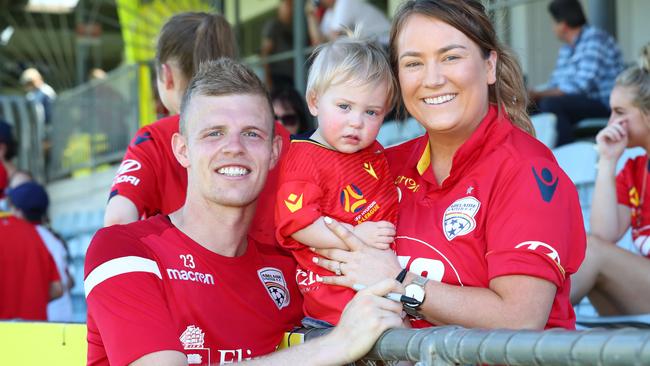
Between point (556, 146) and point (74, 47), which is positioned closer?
point (556, 146)

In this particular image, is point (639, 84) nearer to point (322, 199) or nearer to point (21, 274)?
point (322, 199)

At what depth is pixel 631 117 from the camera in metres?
4.73

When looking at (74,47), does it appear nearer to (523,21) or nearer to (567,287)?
(523,21)

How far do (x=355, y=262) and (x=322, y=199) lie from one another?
0.26 m

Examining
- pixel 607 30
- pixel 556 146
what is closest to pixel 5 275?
pixel 556 146

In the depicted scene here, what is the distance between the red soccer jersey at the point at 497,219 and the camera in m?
2.46

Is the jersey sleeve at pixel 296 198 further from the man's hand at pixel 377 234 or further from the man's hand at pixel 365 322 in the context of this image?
the man's hand at pixel 365 322

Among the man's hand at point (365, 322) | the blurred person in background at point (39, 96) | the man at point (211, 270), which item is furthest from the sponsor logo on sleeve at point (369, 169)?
the blurred person in background at point (39, 96)

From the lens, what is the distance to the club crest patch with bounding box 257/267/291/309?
3.03m

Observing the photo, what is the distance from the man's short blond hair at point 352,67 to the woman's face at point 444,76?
0.16 meters

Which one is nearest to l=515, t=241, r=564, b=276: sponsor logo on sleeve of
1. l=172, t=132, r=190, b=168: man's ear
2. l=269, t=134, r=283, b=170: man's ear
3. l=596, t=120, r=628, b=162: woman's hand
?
l=269, t=134, r=283, b=170: man's ear

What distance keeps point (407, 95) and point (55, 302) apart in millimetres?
5417

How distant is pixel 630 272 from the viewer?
424 centimetres

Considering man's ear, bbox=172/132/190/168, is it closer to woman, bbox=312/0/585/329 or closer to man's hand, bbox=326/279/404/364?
woman, bbox=312/0/585/329
